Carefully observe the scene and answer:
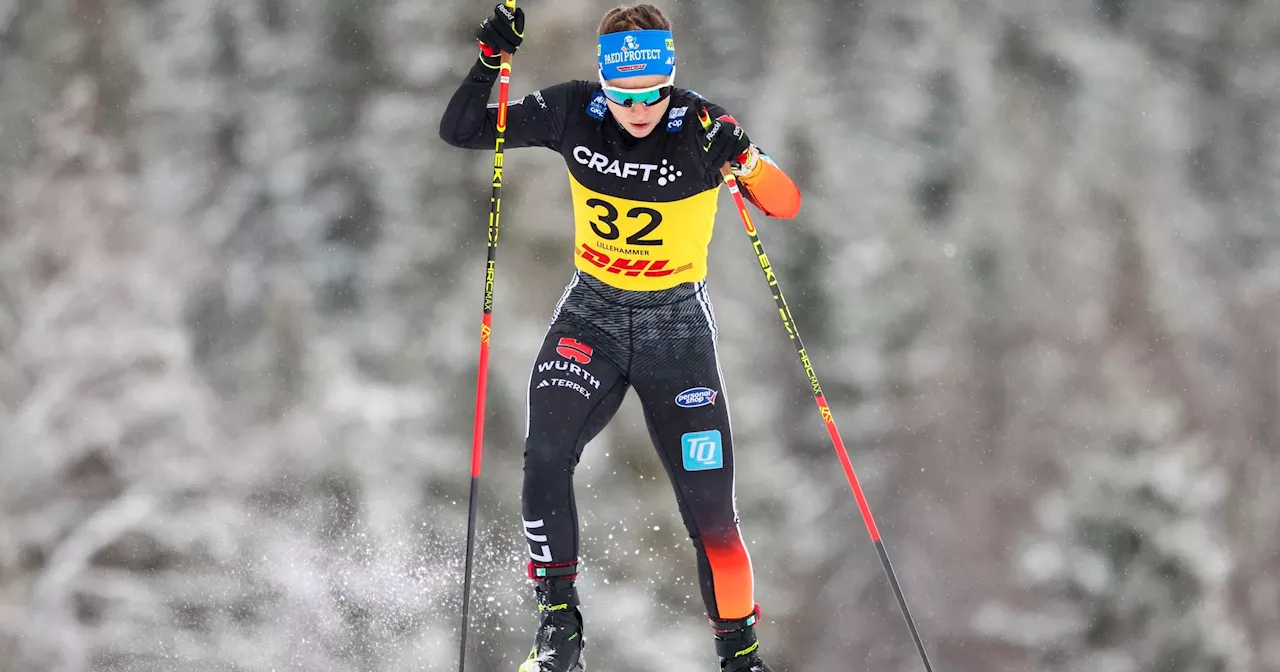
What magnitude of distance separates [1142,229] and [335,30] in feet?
14.6

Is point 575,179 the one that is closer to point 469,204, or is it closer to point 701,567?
point 701,567

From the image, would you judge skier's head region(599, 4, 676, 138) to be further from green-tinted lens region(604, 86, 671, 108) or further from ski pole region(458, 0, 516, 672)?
ski pole region(458, 0, 516, 672)

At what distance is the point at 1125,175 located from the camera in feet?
18.7

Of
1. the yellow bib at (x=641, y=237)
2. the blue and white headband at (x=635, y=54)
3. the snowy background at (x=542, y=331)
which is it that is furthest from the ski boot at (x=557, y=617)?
the snowy background at (x=542, y=331)

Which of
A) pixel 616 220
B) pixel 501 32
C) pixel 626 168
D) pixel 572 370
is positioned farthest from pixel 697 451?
pixel 501 32

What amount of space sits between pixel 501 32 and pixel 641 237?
28.9 inches

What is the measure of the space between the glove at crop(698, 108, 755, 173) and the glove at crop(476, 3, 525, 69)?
63cm

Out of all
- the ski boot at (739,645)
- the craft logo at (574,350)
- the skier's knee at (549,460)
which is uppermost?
the craft logo at (574,350)

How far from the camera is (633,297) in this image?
3318mm

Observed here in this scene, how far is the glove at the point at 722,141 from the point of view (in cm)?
305

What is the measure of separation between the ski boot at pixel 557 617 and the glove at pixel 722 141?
125 cm

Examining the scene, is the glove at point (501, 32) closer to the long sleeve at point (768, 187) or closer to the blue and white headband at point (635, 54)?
the blue and white headband at point (635, 54)

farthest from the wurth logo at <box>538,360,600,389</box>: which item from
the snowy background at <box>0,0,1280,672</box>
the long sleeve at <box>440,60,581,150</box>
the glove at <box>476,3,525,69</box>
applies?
the snowy background at <box>0,0,1280,672</box>

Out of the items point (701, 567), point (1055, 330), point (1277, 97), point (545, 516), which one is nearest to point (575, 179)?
point (545, 516)
